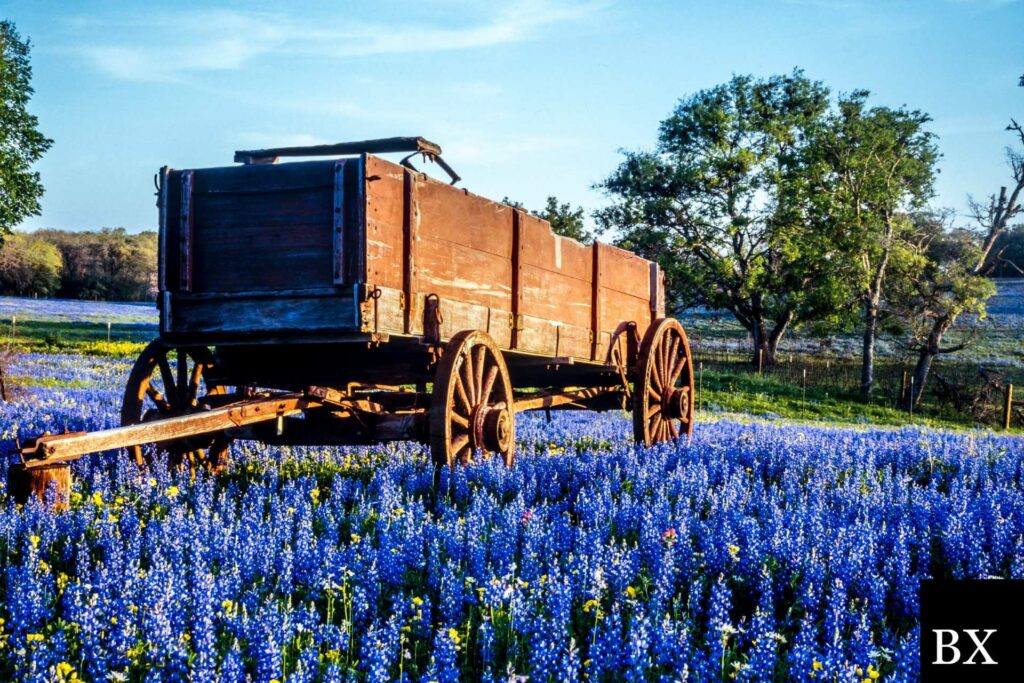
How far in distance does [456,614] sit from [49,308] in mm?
47740

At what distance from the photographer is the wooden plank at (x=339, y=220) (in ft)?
18.8

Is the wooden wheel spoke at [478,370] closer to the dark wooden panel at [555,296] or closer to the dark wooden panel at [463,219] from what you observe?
the dark wooden panel at [463,219]

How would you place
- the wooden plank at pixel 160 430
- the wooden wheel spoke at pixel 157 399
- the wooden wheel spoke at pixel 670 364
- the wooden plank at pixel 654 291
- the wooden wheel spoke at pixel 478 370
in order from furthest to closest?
the wooden plank at pixel 654 291, the wooden wheel spoke at pixel 670 364, the wooden wheel spoke at pixel 157 399, the wooden wheel spoke at pixel 478 370, the wooden plank at pixel 160 430

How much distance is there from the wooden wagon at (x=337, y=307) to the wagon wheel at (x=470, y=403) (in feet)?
0.04

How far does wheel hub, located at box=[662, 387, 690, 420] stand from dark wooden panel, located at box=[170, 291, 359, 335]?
5.10 m

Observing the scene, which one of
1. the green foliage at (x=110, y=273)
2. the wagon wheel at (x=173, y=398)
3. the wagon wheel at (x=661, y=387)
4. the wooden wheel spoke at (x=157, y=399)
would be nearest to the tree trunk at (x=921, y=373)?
the wagon wheel at (x=661, y=387)

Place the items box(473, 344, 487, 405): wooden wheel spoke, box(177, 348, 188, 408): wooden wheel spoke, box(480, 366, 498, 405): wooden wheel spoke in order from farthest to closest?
box(177, 348, 188, 408): wooden wheel spoke → box(480, 366, 498, 405): wooden wheel spoke → box(473, 344, 487, 405): wooden wheel spoke

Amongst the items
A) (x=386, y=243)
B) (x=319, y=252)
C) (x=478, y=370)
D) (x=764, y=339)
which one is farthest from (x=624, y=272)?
(x=764, y=339)

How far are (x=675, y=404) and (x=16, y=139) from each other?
31.1 meters

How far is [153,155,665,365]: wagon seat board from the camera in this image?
575 centimetres

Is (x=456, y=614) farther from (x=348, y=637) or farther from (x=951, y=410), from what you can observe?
(x=951, y=410)

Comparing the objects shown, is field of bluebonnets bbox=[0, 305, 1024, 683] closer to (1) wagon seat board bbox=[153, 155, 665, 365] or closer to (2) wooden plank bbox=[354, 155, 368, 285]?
(1) wagon seat board bbox=[153, 155, 665, 365]

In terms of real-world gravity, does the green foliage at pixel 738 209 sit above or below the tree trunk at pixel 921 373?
above

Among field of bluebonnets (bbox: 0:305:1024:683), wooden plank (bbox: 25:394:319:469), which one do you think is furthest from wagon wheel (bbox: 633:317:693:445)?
wooden plank (bbox: 25:394:319:469)
